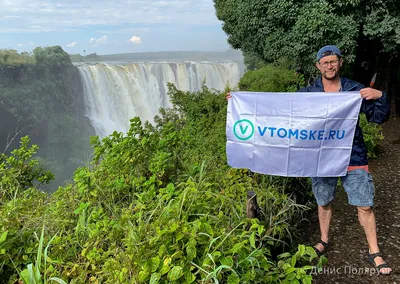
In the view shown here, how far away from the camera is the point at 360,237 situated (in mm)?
3242

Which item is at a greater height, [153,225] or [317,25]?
[317,25]

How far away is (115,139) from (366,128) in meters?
4.02

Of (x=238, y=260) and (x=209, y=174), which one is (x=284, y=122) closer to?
(x=209, y=174)

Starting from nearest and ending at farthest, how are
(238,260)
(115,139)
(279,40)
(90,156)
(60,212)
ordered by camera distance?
(238,260), (60,212), (115,139), (90,156), (279,40)

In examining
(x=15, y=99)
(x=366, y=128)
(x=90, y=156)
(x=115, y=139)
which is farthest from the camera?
(x=15, y=99)

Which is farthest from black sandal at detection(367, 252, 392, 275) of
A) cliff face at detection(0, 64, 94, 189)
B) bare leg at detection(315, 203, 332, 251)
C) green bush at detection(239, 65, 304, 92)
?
cliff face at detection(0, 64, 94, 189)

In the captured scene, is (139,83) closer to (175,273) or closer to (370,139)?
(370,139)

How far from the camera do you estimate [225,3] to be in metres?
11.8

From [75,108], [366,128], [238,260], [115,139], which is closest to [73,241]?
[238,260]

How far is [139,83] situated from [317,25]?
1616 cm

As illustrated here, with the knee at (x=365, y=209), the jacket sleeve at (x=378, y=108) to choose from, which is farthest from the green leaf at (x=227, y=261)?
the jacket sleeve at (x=378, y=108)

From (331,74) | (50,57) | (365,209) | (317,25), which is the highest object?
(317,25)

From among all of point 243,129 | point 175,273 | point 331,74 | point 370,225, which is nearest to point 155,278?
point 175,273

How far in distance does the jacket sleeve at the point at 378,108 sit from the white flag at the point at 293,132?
0.07 meters
